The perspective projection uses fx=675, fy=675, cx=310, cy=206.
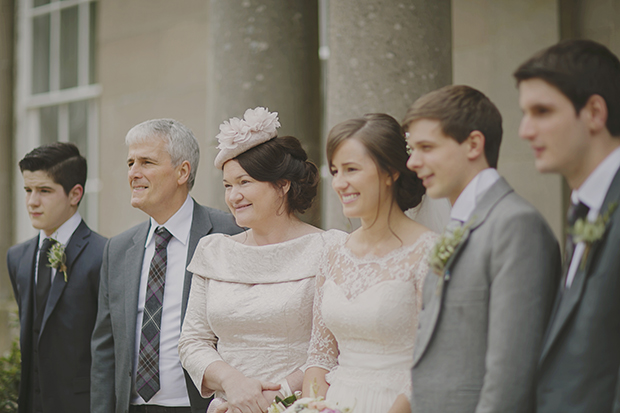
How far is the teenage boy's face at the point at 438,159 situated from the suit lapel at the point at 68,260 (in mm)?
3101

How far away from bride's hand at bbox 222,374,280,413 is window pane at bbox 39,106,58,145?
8641 mm

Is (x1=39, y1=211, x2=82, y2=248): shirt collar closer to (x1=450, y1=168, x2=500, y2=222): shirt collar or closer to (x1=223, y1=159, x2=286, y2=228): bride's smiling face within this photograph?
(x1=223, y1=159, x2=286, y2=228): bride's smiling face

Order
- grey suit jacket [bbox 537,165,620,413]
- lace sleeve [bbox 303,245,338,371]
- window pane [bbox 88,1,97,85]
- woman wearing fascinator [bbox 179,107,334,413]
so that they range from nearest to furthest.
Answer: grey suit jacket [bbox 537,165,620,413], lace sleeve [bbox 303,245,338,371], woman wearing fascinator [bbox 179,107,334,413], window pane [bbox 88,1,97,85]

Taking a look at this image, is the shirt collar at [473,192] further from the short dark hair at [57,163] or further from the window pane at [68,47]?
the window pane at [68,47]

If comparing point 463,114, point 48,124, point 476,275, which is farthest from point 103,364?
point 48,124

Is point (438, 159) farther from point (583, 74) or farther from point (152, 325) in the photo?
point (152, 325)

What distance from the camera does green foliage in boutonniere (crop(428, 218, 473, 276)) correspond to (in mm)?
2428

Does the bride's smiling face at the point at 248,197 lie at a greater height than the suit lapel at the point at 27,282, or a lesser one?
greater

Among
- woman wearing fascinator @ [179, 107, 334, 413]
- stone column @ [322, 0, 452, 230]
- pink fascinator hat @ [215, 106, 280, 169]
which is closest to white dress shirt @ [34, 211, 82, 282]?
woman wearing fascinator @ [179, 107, 334, 413]

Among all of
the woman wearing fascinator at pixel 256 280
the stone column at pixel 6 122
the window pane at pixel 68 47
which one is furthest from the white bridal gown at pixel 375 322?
the window pane at pixel 68 47

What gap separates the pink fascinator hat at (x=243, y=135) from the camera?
364 cm

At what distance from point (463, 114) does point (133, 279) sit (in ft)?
8.24

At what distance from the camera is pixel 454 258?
7.93ft

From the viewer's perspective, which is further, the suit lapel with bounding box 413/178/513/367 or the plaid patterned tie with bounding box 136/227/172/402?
the plaid patterned tie with bounding box 136/227/172/402
